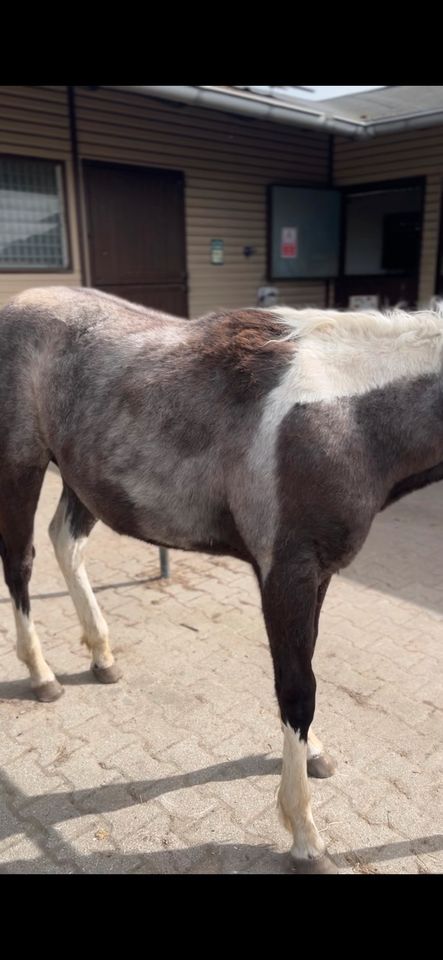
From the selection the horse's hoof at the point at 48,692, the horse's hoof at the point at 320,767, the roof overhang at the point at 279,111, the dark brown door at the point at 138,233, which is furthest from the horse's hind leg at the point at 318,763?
the dark brown door at the point at 138,233

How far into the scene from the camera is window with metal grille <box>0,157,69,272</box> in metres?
6.96

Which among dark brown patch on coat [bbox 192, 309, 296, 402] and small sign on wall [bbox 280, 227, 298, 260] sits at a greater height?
small sign on wall [bbox 280, 227, 298, 260]

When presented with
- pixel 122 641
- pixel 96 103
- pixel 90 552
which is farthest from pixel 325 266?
pixel 122 641

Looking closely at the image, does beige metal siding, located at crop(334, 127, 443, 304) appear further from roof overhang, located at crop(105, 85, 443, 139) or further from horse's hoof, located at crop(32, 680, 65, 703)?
horse's hoof, located at crop(32, 680, 65, 703)

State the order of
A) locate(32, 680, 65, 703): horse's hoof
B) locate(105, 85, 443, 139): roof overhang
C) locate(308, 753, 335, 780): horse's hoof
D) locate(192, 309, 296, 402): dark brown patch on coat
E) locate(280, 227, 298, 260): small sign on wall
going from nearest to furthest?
locate(192, 309, 296, 402): dark brown patch on coat < locate(308, 753, 335, 780): horse's hoof < locate(32, 680, 65, 703): horse's hoof < locate(105, 85, 443, 139): roof overhang < locate(280, 227, 298, 260): small sign on wall

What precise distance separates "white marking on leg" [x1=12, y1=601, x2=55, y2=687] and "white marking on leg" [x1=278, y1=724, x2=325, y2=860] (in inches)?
55.4

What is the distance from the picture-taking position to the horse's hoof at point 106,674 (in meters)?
3.23

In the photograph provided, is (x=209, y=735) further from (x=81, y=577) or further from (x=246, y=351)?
(x=246, y=351)

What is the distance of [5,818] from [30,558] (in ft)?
3.68

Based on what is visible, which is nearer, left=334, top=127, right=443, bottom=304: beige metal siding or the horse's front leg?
the horse's front leg

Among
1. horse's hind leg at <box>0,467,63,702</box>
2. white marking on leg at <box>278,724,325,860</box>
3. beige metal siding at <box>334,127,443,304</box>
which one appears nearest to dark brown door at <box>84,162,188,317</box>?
beige metal siding at <box>334,127,443,304</box>

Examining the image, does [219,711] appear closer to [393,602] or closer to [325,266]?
[393,602]

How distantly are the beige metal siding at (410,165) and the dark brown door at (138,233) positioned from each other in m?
3.06

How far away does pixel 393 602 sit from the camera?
4.00 m
